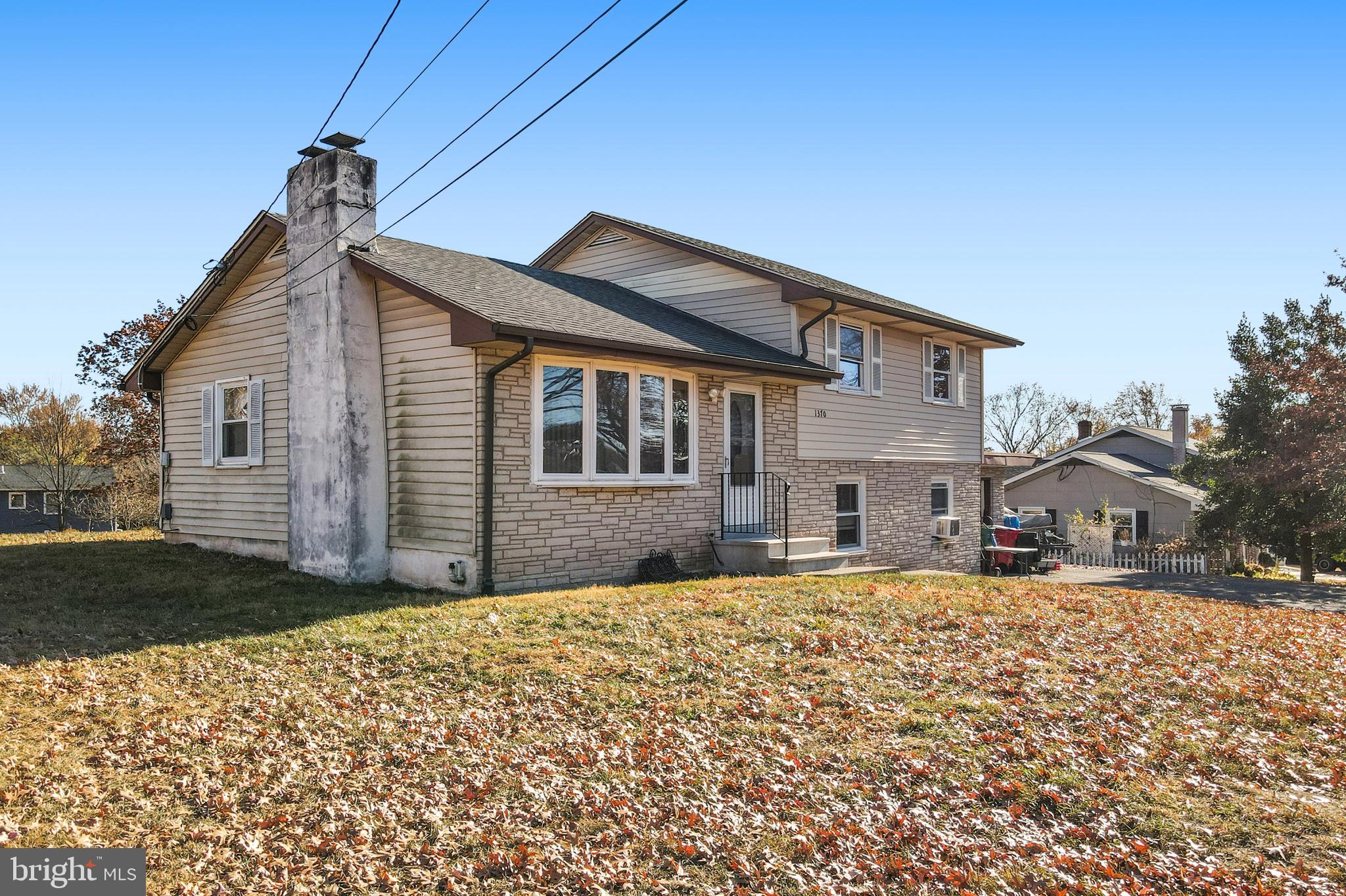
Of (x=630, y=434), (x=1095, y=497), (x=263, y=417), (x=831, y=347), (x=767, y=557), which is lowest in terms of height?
(x=767, y=557)

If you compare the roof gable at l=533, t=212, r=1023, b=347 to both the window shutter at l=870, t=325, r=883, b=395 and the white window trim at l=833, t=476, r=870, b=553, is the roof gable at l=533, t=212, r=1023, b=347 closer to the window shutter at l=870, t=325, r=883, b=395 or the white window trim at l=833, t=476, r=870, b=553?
the window shutter at l=870, t=325, r=883, b=395

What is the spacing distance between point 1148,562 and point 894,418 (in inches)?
549

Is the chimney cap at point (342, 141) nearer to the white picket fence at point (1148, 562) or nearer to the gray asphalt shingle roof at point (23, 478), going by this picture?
the white picket fence at point (1148, 562)

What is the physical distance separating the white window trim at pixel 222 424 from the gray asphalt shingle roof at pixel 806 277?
736 cm

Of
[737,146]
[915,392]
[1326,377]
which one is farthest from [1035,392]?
[737,146]

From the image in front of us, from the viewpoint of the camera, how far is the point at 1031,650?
8.32m

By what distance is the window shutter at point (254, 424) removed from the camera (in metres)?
13.6

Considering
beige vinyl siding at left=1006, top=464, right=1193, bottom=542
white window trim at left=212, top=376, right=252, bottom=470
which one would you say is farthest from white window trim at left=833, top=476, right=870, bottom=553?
beige vinyl siding at left=1006, top=464, right=1193, bottom=542

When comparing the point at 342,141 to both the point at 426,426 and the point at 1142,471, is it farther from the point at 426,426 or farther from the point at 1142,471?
the point at 1142,471

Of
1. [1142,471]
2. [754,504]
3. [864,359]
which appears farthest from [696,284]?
[1142,471]

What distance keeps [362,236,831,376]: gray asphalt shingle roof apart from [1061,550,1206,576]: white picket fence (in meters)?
16.5

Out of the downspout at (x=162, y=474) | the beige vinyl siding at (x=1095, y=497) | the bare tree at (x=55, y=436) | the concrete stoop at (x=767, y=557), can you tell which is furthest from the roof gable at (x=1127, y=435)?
the bare tree at (x=55, y=436)

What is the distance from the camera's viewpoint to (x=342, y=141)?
12.1 meters

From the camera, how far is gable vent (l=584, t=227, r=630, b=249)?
1714 centimetres
